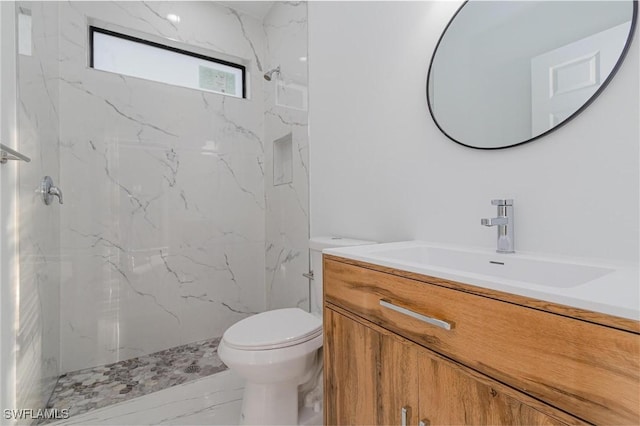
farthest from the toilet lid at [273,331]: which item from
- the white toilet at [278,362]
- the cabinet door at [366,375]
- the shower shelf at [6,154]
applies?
the shower shelf at [6,154]

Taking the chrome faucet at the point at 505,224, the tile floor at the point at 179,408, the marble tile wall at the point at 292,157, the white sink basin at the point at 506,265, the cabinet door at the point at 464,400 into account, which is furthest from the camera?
the marble tile wall at the point at 292,157

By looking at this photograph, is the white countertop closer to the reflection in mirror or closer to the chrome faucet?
the chrome faucet

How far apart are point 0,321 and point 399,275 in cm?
123

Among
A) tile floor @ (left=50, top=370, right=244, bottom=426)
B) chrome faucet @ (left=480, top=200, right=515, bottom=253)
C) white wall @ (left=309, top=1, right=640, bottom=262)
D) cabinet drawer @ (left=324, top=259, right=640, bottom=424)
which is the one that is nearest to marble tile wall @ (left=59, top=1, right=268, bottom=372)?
tile floor @ (left=50, top=370, right=244, bottom=426)

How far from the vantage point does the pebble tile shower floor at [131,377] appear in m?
1.67

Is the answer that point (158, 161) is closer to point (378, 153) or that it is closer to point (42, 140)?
point (42, 140)

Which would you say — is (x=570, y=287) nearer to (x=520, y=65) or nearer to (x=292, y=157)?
(x=520, y=65)

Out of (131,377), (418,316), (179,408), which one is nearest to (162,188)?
(131,377)

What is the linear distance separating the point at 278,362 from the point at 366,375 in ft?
1.54

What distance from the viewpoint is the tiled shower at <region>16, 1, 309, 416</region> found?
1.92 metres

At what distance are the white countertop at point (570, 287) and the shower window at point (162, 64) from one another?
83.7 inches

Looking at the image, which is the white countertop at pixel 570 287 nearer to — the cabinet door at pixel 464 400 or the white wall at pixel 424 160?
the white wall at pixel 424 160

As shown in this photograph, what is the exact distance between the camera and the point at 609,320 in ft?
1.48

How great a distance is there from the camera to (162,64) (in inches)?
91.9
